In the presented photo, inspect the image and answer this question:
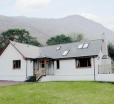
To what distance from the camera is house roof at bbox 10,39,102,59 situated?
135 ft

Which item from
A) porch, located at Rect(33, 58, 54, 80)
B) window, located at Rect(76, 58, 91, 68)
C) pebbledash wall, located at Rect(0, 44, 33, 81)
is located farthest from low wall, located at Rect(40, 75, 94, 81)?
pebbledash wall, located at Rect(0, 44, 33, 81)

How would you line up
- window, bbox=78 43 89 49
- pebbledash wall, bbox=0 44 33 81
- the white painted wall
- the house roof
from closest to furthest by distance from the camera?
the white painted wall, the house roof, pebbledash wall, bbox=0 44 33 81, window, bbox=78 43 89 49

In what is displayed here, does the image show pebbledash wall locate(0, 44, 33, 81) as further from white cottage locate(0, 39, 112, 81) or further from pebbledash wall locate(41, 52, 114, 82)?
pebbledash wall locate(41, 52, 114, 82)

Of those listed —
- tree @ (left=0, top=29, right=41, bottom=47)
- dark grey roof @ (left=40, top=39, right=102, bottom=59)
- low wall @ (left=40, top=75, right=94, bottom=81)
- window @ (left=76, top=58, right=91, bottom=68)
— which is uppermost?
tree @ (left=0, top=29, right=41, bottom=47)

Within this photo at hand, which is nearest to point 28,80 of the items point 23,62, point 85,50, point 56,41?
point 23,62

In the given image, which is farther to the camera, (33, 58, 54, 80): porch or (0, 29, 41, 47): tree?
(0, 29, 41, 47): tree

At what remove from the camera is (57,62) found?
43188 millimetres

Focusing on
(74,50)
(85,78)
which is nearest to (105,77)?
(85,78)

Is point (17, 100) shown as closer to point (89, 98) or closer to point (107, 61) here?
point (89, 98)

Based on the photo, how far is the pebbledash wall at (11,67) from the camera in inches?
1678

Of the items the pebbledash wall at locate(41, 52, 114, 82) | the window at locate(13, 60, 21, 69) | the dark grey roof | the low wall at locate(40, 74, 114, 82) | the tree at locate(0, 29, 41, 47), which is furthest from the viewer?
the tree at locate(0, 29, 41, 47)

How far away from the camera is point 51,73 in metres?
43.4

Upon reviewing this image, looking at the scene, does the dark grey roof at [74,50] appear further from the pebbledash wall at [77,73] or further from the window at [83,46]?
the pebbledash wall at [77,73]

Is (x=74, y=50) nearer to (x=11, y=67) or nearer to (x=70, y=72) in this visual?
(x=70, y=72)
